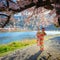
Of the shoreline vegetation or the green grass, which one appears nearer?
the shoreline vegetation

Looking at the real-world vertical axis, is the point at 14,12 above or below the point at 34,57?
above

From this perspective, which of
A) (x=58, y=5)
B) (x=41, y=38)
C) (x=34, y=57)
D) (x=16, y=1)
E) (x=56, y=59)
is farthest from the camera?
(x=41, y=38)

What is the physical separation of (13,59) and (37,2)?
7.89 metres

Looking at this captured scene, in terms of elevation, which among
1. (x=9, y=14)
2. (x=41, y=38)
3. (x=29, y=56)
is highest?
(x=9, y=14)

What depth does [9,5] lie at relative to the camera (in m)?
13.9

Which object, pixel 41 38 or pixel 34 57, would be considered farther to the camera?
pixel 41 38

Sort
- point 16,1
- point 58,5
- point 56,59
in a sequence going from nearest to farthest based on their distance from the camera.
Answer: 1. point 58,5
2. point 16,1
3. point 56,59

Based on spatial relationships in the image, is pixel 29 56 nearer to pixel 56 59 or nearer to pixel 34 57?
pixel 34 57

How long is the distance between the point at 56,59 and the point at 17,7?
22.0ft

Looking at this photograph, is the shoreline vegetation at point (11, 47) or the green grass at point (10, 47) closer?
the shoreline vegetation at point (11, 47)

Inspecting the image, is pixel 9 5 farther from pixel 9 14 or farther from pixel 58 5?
pixel 58 5

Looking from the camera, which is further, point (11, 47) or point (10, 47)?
point (10, 47)

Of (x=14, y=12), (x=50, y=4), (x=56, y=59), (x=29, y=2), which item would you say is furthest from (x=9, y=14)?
(x=56, y=59)

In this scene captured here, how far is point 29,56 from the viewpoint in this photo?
21516 mm
